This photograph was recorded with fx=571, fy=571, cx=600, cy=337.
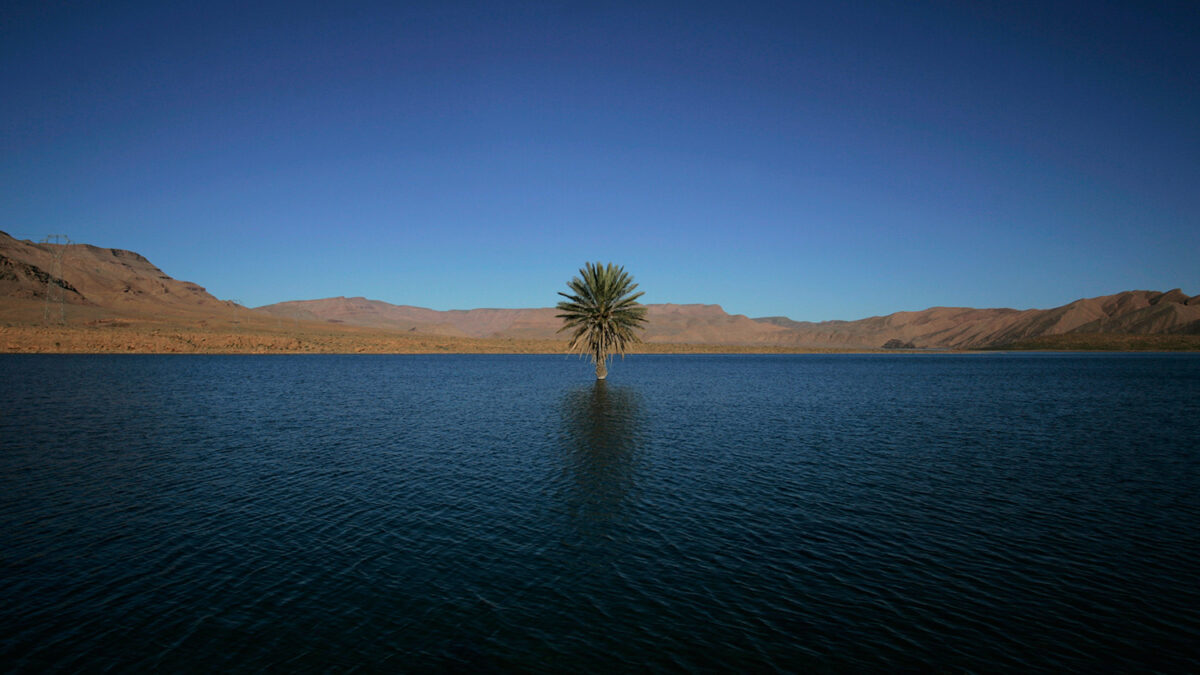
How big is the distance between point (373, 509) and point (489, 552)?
4991 mm

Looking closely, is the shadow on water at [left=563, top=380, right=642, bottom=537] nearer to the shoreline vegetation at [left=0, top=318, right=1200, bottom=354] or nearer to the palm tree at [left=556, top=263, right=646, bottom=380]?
the palm tree at [left=556, top=263, right=646, bottom=380]

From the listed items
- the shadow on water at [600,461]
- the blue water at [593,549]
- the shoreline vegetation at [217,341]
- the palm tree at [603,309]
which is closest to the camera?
the blue water at [593,549]

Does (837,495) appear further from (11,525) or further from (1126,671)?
(11,525)

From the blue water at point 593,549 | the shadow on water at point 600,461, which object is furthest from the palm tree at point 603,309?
the blue water at point 593,549

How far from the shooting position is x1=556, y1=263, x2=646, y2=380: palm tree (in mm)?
51875

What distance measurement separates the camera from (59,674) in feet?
25.5

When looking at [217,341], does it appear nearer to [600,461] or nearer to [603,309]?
[603,309]

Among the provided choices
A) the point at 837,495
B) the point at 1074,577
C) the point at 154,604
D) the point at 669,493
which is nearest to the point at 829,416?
the point at 837,495

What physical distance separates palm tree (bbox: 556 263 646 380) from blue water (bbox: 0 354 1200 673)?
80.8 ft

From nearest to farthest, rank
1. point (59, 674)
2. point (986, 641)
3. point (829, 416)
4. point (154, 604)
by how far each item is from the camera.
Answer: point (59, 674) < point (986, 641) < point (154, 604) < point (829, 416)

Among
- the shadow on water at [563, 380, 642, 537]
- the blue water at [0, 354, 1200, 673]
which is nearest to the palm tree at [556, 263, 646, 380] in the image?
the shadow on water at [563, 380, 642, 537]

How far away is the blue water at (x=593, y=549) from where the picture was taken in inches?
339

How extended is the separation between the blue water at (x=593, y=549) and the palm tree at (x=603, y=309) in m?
24.6

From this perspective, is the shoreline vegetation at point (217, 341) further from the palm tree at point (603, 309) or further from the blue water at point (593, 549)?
the blue water at point (593, 549)
